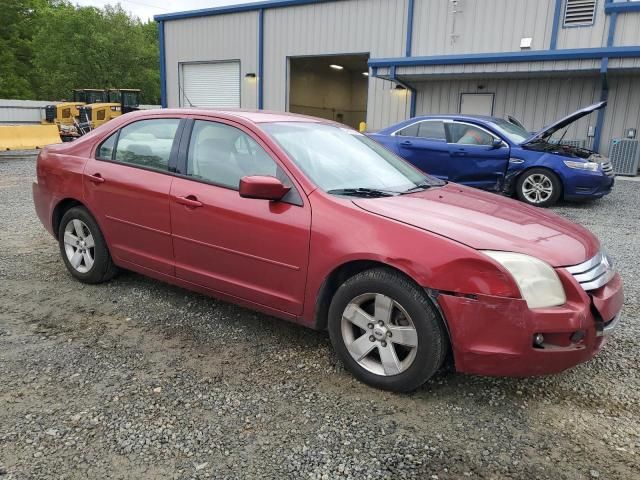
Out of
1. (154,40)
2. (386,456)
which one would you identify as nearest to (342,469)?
(386,456)

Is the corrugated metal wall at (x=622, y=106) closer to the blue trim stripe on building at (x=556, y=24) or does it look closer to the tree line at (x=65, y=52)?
the blue trim stripe on building at (x=556, y=24)

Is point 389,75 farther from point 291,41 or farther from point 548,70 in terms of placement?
point 291,41

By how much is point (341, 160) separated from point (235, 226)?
0.87 metres

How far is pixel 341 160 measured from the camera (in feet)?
11.4

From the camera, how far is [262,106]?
66.9ft

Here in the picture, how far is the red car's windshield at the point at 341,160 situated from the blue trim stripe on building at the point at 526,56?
1066 centimetres

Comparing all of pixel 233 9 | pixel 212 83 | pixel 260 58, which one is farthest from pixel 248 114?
pixel 212 83

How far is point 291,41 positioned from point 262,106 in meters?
2.75

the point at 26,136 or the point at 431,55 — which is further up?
the point at 431,55

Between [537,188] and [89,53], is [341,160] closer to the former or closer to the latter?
[537,188]

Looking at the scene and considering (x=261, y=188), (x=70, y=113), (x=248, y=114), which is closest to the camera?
(x=261, y=188)

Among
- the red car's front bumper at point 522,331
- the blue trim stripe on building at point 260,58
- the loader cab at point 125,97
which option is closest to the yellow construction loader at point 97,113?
the loader cab at point 125,97

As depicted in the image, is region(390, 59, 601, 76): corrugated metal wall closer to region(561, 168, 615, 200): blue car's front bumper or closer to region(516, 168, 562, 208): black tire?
region(561, 168, 615, 200): blue car's front bumper

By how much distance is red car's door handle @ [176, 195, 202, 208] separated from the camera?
342 centimetres
